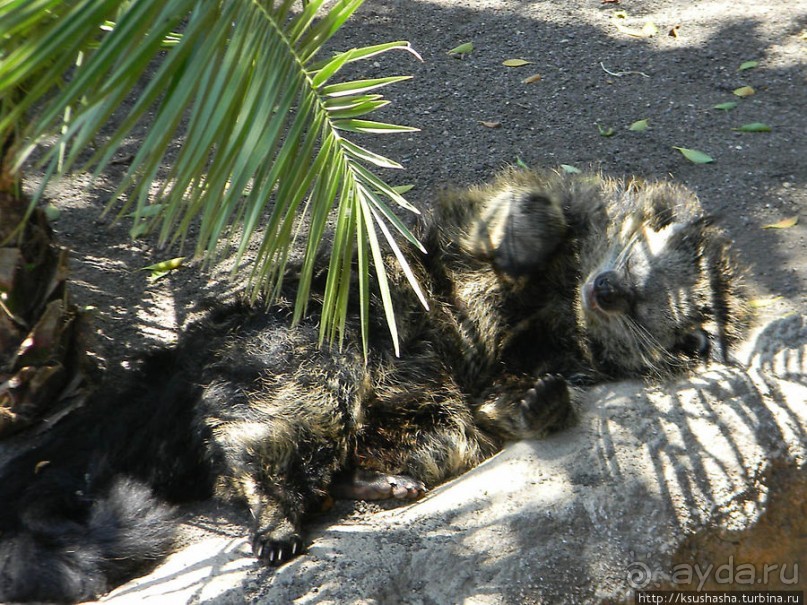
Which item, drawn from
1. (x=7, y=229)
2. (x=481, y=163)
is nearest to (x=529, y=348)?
(x=481, y=163)

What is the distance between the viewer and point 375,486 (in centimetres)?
334

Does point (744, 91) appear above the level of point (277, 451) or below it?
above

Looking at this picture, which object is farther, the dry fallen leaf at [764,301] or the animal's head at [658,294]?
the dry fallen leaf at [764,301]

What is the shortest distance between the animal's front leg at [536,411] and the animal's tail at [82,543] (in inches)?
55.5

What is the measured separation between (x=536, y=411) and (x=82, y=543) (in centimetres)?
177

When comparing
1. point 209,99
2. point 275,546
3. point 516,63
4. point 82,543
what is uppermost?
point 516,63

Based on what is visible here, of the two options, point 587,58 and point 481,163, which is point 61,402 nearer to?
point 481,163

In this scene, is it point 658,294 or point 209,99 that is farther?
point 658,294

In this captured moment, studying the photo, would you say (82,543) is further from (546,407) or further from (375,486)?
(546,407)

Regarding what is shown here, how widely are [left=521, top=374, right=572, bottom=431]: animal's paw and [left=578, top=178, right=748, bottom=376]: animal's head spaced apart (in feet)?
2.21

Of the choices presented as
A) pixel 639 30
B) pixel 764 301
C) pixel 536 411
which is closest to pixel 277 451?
pixel 536 411

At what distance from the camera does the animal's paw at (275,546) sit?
111 inches

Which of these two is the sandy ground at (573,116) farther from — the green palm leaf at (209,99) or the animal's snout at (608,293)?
the green palm leaf at (209,99)

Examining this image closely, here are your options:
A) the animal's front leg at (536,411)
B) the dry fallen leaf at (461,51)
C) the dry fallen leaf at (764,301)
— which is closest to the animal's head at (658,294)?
the dry fallen leaf at (764,301)
